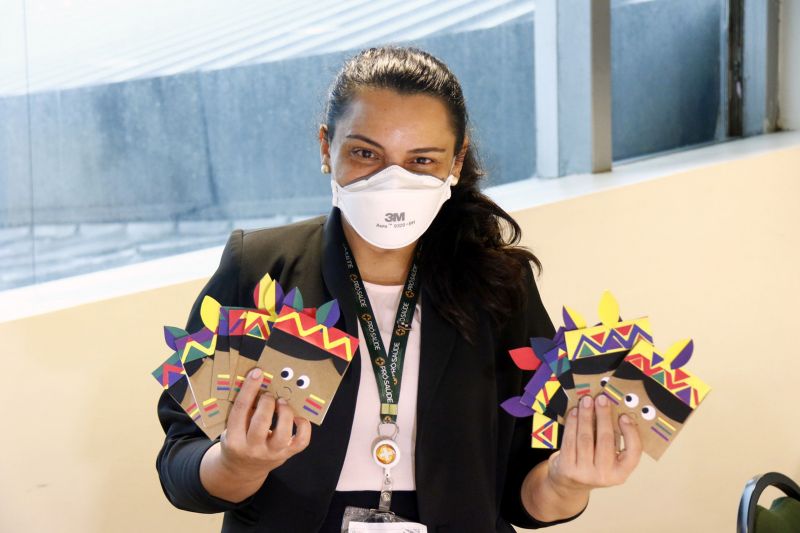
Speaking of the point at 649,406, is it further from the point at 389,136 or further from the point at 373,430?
the point at 389,136

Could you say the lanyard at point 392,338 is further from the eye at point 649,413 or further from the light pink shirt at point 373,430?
the eye at point 649,413

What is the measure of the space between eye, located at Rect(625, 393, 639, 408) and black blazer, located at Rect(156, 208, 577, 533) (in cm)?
30

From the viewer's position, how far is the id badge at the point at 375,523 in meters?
1.47

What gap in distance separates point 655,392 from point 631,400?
0.04 metres

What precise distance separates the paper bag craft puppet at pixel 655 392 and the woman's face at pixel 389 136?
0.47 meters

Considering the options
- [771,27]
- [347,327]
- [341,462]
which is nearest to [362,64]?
[347,327]

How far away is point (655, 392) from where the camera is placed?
52.9 inches

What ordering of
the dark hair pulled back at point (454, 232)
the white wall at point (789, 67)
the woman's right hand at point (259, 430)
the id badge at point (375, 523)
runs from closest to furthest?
the woman's right hand at point (259, 430) < the id badge at point (375, 523) < the dark hair pulled back at point (454, 232) < the white wall at point (789, 67)

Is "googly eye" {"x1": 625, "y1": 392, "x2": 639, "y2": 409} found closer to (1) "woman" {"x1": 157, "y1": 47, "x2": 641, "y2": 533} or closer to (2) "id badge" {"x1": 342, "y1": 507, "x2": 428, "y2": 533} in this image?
(1) "woman" {"x1": 157, "y1": 47, "x2": 641, "y2": 533}

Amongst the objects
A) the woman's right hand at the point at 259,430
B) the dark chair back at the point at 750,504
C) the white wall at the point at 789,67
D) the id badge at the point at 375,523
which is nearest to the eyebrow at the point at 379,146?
the woman's right hand at the point at 259,430

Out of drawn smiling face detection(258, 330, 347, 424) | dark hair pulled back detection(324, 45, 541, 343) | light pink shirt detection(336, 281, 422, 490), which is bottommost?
light pink shirt detection(336, 281, 422, 490)

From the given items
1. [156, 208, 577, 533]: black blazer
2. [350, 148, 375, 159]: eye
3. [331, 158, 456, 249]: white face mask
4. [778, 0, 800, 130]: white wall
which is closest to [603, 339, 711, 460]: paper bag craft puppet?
[156, 208, 577, 533]: black blazer

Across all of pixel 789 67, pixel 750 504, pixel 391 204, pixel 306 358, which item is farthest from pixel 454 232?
pixel 789 67

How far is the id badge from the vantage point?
4.82 feet
